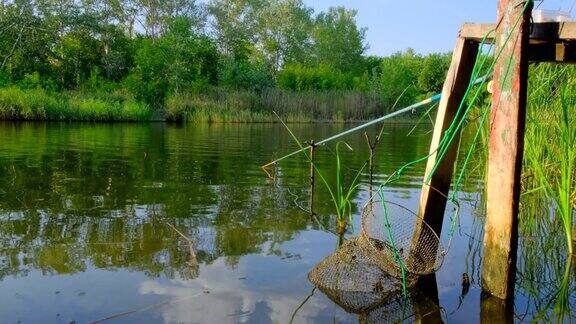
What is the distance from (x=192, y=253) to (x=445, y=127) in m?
2.29

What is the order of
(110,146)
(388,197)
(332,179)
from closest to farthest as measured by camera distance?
(388,197)
(332,179)
(110,146)

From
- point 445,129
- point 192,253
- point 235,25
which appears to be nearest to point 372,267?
point 445,129

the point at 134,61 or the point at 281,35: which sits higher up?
the point at 281,35

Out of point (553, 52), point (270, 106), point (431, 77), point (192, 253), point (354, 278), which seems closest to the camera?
point (553, 52)

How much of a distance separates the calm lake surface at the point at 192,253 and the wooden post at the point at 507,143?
387 millimetres

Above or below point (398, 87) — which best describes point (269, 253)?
below

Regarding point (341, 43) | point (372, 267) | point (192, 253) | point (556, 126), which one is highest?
point (341, 43)

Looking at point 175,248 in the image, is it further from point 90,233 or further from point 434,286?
point 434,286

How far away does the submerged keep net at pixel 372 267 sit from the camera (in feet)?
11.9

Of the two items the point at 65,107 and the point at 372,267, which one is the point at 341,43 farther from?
the point at 372,267

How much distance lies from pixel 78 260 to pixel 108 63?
117 feet

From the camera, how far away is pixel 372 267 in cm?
383

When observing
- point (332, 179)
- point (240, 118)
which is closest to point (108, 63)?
point (240, 118)

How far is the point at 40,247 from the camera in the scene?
175 inches
